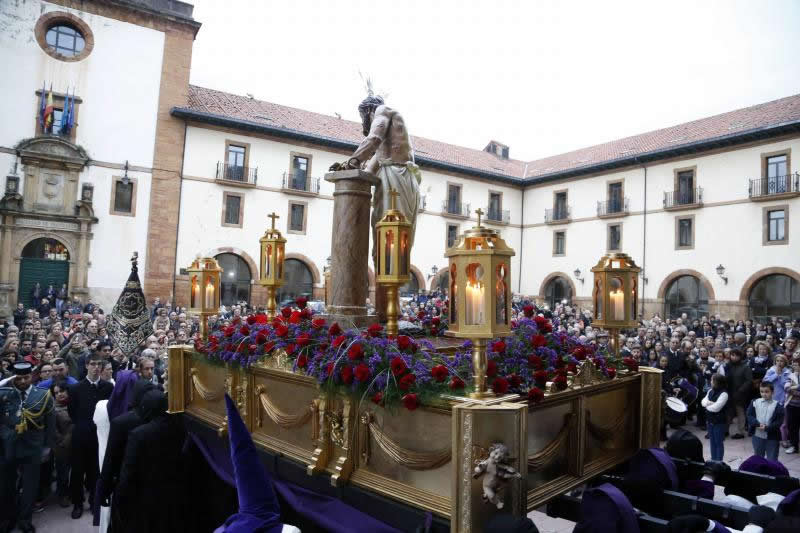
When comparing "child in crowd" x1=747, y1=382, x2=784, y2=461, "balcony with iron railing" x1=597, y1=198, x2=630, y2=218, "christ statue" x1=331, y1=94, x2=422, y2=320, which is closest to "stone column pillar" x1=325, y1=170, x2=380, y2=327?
"christ statue" x1=331, y1=94, x2=422, y2=320

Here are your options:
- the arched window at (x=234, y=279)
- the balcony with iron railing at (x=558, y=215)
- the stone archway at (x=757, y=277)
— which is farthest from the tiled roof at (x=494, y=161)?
the arched window at (x=234, y=279)

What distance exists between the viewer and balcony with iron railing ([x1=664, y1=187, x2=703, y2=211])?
1006 inches

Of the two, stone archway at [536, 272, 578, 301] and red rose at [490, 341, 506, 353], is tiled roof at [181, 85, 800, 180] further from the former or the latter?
red rose at [490, 341, 506, 353]

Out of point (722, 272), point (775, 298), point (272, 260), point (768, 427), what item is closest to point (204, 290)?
point (272, 260)

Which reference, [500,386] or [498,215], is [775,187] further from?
[500,386]

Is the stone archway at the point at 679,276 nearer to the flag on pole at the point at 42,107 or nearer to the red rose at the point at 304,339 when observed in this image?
the red rose at the point at 304,339

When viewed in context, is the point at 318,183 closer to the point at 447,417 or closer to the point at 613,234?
the point at 613,234

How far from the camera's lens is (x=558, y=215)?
31.9 metres

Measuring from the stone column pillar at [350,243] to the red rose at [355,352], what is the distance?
1.88 meters

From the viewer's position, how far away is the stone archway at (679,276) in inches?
976

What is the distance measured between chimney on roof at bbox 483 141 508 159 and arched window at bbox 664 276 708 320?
15.8 m

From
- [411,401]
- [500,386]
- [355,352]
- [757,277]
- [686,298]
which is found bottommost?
[411,401]

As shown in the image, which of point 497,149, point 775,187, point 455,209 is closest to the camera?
point 775,187

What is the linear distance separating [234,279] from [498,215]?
16674 millimetres
